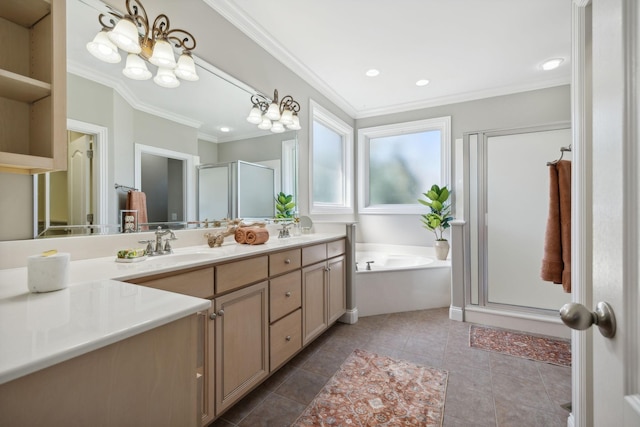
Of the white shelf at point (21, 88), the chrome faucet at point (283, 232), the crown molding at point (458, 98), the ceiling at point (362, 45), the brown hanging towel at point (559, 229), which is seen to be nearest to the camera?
the white shelf at point (21, 88)

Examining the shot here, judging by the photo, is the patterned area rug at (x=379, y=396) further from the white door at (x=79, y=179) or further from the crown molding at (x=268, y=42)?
the crown molding at (x=268, y=42)

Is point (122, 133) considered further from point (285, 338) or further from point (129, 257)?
point (285, 338)

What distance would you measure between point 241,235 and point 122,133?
86 cm

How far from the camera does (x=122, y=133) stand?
1424 millimetres

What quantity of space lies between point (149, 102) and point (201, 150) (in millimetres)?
399

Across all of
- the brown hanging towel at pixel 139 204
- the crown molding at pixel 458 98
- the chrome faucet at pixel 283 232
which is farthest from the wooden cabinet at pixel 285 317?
the crown molding at pixel 458 98

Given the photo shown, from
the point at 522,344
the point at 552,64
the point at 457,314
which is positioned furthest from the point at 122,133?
the point at 552,64

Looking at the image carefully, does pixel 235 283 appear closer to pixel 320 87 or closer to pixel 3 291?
pixel 3 291

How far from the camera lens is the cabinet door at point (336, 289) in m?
2.35

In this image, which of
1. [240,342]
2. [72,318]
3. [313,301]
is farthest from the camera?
[313,301]

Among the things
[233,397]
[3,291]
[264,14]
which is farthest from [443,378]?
[264,14]

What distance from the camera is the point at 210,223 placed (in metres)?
1.87

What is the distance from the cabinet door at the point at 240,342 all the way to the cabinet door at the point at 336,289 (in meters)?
0.85

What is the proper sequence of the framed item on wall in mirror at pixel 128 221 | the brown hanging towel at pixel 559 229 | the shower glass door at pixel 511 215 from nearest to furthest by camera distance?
the framed item on wall in mirror at pixel 128 221 → the brown hanging towel at pixel 559 229 → the shower glass door at pixel 511 215
